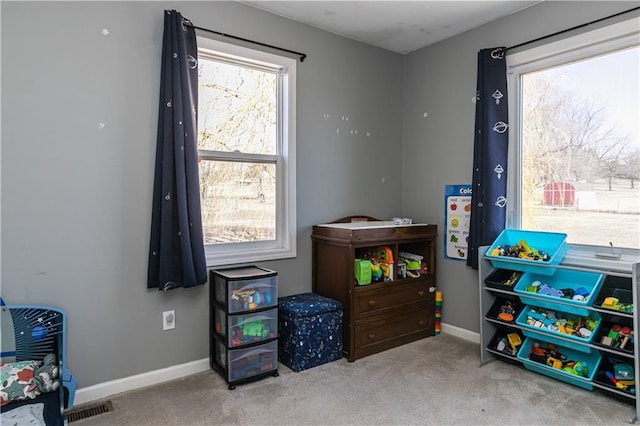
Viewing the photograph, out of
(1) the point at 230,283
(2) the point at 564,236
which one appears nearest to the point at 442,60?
(2) the point at 564,236

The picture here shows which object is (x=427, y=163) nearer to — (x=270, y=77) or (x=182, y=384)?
(x=270, y=77)

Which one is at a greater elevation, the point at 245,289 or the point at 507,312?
the point at 245,289

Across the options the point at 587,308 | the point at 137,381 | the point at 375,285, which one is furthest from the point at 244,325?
the point at 587,308

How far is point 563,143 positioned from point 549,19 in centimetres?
84

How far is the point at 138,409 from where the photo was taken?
7.08ft

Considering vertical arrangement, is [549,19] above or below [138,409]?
above

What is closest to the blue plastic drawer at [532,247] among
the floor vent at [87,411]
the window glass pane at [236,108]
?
the window glass pane at [236,108]

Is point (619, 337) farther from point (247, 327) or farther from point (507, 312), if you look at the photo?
point (247, 327)

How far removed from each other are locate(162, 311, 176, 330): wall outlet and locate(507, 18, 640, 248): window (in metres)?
2.47

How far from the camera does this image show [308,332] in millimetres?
2680

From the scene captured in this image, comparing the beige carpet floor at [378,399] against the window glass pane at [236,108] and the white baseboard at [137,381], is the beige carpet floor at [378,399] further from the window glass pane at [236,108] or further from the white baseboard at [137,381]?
the window glass pane at [236,108]

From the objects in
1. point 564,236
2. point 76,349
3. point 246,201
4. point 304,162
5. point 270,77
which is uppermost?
point 270,77

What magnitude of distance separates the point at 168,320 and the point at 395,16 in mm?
2646

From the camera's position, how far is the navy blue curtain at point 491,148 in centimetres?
293
